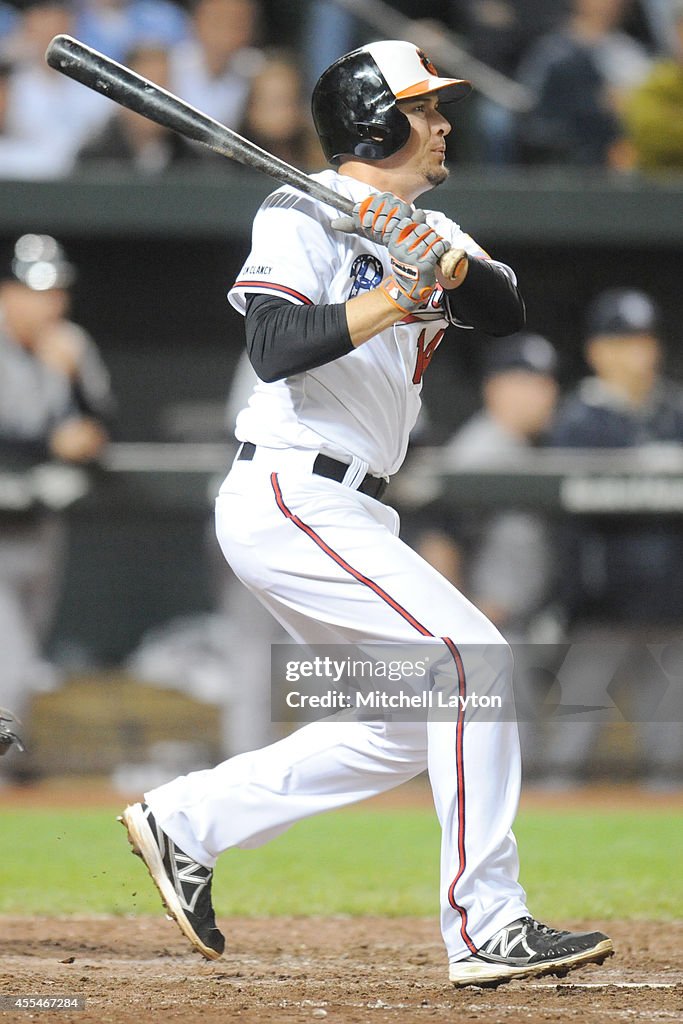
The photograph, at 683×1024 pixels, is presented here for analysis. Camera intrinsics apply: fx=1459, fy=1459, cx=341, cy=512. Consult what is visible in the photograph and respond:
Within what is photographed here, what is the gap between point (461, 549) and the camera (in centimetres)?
633

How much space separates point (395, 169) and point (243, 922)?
74.9 inches

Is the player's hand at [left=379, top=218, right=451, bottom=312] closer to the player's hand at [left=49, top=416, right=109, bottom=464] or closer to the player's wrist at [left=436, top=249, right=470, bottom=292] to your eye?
the player's wrist at [left=436, top=249, right=470, bottom=292]

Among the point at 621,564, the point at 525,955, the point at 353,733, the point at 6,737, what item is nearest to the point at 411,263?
the point at 353,733

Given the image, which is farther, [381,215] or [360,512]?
[360,512]

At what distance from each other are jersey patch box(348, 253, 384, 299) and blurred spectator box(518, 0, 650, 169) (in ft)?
15.0

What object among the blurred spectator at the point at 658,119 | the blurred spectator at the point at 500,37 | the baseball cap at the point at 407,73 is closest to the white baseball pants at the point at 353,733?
the baseball cap at the point at 407,73

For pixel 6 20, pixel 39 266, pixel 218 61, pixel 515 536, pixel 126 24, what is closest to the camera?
pixel 515 536

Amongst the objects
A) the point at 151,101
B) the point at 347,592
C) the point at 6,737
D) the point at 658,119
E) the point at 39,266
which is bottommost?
the point at 6,737

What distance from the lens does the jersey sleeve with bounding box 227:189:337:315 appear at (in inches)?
113

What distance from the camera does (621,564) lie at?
6.32 meters

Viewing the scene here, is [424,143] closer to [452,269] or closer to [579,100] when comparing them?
[452,269]

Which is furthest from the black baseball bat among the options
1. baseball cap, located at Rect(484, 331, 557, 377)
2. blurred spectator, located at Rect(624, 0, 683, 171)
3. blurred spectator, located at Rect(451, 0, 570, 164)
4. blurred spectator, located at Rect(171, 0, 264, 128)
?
blurred spectator, located at Rect(451, 0, 570, 164)

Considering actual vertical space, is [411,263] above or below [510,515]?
above

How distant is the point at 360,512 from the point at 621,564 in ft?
11.7
